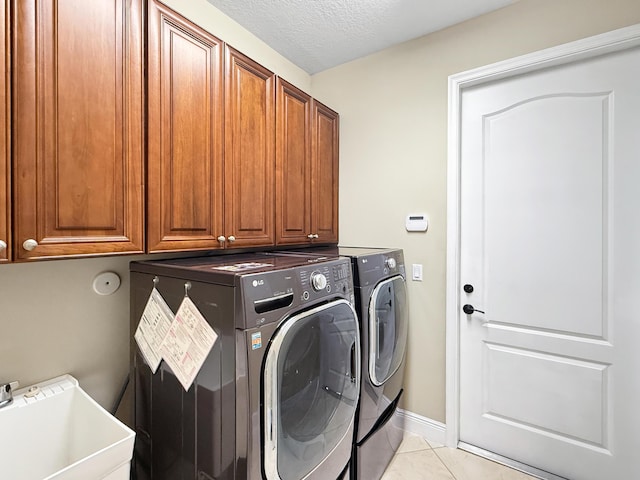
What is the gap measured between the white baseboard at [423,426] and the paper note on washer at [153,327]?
147cm

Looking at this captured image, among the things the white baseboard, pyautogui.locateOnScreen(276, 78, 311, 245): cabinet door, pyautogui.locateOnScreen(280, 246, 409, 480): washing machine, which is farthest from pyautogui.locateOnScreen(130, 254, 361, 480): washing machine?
the white baseboard

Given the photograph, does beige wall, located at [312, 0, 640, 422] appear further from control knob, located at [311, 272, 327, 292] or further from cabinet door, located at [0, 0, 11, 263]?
cabinet door, located at [0, 0, 11, 263]

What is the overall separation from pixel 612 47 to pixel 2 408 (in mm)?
2949

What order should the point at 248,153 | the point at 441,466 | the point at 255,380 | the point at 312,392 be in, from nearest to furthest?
1. the point at 255,380
2. the point at 312,392
3. the point at 248,153
4. the point at 441,466

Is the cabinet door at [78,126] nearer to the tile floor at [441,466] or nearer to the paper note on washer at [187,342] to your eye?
the paper note on washer at [187,342]

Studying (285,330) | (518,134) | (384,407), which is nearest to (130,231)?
(285,330)

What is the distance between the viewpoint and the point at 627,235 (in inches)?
60.1

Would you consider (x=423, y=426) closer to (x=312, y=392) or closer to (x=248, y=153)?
(x=312, y=392)

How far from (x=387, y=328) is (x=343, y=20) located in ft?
6.10

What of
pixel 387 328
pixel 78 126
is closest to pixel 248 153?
pixel 78 126

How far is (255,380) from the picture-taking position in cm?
97

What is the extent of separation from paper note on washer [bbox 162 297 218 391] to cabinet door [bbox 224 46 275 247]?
450 mm

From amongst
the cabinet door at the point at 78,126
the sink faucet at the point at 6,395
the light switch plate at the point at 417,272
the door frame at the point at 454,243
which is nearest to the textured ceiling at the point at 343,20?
the door frame at the point at 454,243

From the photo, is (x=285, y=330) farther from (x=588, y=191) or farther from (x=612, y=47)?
(x=612, y=47)
